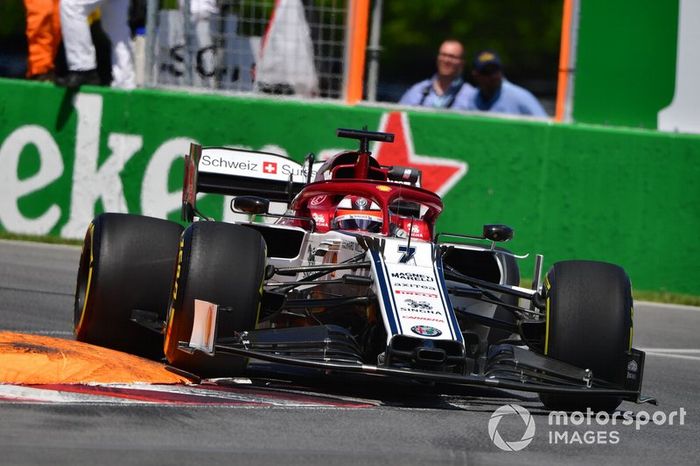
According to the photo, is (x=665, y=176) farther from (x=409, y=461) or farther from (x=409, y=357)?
(x=409, y=461)

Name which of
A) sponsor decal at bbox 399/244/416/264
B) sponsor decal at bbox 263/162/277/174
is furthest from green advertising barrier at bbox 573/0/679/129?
sponsor decal at bbox 399/244/416/264

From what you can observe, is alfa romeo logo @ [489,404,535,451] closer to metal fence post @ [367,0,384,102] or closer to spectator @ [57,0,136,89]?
metal fence post @ [367,0,384,102]

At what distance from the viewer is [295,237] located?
8133 mm

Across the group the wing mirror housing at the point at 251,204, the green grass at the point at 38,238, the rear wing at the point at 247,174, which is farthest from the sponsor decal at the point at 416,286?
the green grass at the point at 38,238

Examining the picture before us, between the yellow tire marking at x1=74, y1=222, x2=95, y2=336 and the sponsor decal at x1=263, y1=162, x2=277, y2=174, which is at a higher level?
the sponsor decal at x1=263, y1=162, x2=277, y2=174

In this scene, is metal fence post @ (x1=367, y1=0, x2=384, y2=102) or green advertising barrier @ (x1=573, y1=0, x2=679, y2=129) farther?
metal fence post @ (x1=367, y1=0, x2=384, y2=102)

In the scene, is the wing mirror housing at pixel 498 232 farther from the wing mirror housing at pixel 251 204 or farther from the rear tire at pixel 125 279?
the rear tire at pixel 125 279

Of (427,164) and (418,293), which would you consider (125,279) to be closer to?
(418,293)

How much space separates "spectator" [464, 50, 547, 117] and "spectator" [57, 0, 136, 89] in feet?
10.0

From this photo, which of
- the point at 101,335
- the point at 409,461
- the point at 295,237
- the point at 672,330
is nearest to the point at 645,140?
the point at 672,330

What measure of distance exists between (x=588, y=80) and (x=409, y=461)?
7814mm

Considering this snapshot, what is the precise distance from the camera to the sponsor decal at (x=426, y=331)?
654 cm

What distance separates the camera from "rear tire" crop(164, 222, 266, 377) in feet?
22.1

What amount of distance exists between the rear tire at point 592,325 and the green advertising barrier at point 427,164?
5.44 meters
